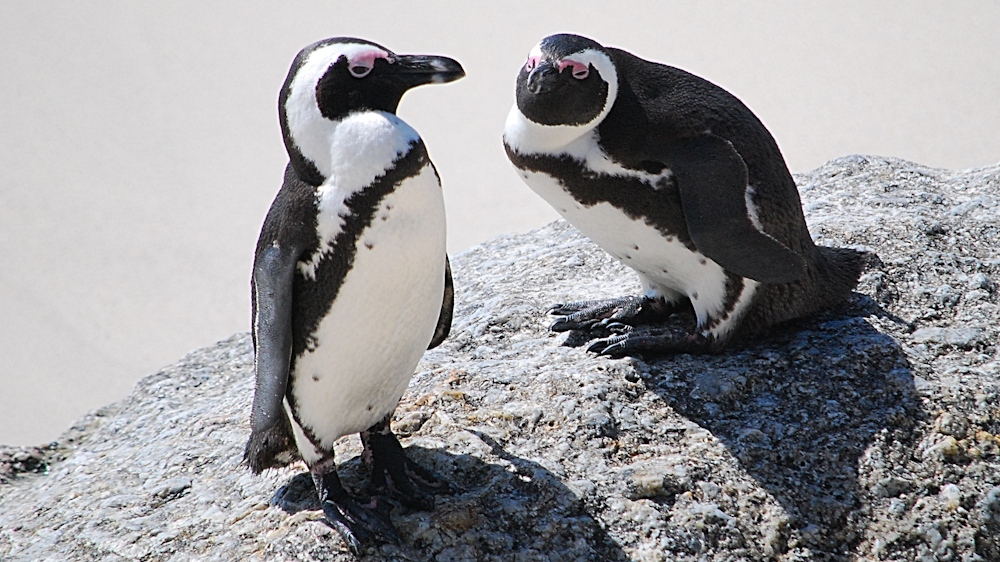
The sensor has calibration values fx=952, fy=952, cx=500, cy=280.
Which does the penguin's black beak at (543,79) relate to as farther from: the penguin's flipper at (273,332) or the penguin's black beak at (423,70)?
the penguin's flipper at (273,332)

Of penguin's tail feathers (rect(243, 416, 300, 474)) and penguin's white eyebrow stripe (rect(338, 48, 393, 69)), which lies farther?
penguin's tail feathers (rect(243, 416, 300, 474))

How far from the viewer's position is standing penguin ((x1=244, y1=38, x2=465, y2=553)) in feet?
7.47

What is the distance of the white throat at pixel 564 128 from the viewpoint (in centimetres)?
293

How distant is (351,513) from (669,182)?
135cm

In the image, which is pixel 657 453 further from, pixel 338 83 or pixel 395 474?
pixel 338 83

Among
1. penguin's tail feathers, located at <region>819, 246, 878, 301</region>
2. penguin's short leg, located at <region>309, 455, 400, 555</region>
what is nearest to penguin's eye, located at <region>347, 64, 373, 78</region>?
penguin's short leg, located at <region>309, 455, 400, 555</region>

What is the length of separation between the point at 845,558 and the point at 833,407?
1.69ft

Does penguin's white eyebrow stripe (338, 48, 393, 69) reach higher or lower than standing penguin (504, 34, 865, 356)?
higher

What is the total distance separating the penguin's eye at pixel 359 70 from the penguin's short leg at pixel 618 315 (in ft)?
4.25

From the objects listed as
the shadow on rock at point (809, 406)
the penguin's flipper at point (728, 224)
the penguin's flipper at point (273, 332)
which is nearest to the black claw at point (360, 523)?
the penguin's flipper at point (273, 332)

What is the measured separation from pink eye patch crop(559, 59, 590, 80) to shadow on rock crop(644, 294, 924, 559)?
3.06 ft

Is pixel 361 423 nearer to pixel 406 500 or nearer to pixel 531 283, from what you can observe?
pixel 406 500

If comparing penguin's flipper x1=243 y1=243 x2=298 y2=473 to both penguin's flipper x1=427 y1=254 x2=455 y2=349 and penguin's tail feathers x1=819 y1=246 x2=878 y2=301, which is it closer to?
penguin's flipper x1=427 y1=254 x2=455 y2=349

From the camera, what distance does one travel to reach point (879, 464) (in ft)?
8.66
